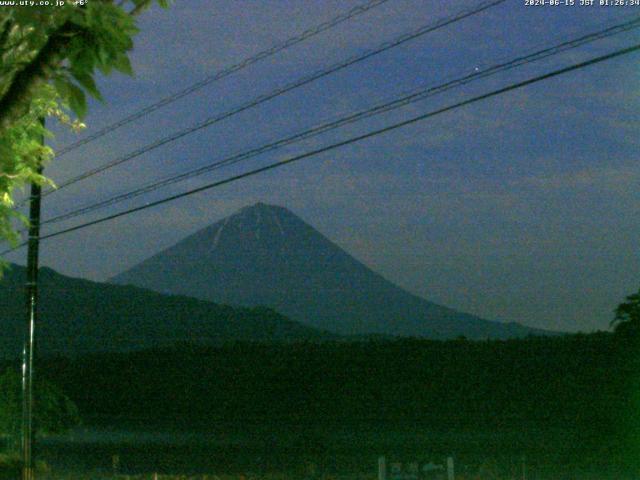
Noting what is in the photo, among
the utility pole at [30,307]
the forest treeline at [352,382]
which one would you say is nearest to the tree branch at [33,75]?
the utility pole at [30,307]

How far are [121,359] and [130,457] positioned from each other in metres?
69.6

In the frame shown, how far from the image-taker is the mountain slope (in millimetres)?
150875

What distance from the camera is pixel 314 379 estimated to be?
7938cm

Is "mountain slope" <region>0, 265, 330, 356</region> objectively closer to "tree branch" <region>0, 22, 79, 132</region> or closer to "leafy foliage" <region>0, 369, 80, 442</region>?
"leafy foliage" <region>0, 369, 80, 442</region>

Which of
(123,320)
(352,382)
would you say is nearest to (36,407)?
(352,382)

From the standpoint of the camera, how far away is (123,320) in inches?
6614

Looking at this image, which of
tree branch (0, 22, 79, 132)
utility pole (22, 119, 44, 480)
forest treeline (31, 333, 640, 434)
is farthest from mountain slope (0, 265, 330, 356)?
tree branch (0, 22, 79, 132)

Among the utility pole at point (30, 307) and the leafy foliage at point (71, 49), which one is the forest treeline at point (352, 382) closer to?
the utility pole at point (30, 307)

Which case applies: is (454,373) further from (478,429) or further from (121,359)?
(121,359)

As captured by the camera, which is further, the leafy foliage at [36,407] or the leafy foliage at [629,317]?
the leafy foliage at [36,407]

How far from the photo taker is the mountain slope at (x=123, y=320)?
15088 cm

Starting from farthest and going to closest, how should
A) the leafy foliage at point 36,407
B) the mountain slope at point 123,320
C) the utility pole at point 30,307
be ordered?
the mountain slope at point 123,320
the leafy foliage at point 36,407
the utility pole at point 30,307

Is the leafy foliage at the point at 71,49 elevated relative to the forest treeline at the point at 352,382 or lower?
elevated
